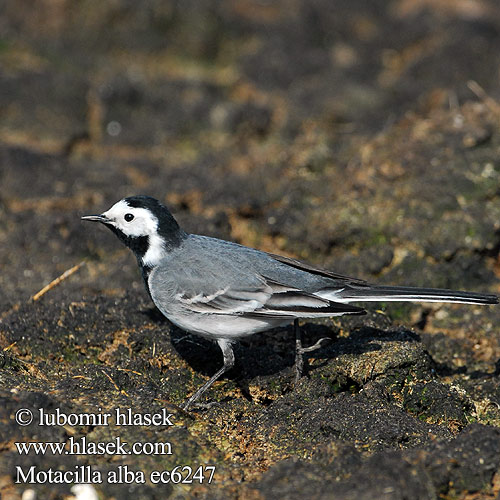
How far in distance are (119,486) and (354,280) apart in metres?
2.34

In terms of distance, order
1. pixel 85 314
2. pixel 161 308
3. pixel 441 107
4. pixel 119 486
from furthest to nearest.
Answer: pixel 441 107 < pixel 85 314 < pixel 161 308 < pixel 119 486

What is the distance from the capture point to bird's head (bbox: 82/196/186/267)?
5.29 metres

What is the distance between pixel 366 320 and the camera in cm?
560

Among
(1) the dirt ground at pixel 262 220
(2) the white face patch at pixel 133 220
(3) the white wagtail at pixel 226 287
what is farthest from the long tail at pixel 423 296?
(2) the white face patch at pixel 133 220

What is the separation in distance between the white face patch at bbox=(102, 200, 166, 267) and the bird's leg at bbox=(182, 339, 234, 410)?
85 cm

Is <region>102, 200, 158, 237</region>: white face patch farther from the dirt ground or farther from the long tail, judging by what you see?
the long tail

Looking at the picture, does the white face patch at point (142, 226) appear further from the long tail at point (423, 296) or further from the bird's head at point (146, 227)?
the long tail at point (423, 296)

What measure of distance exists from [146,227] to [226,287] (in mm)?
814

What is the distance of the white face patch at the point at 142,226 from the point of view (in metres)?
5.29

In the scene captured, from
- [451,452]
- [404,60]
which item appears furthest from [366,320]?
[404,60]

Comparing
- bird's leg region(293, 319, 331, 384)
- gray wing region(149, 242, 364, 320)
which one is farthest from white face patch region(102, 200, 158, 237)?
bird's leg region(293, 319, 331, 384)

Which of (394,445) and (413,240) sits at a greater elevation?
(413,240)

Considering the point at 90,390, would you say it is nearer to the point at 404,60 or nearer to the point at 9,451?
the point at 9,451

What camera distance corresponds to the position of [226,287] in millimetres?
5020
